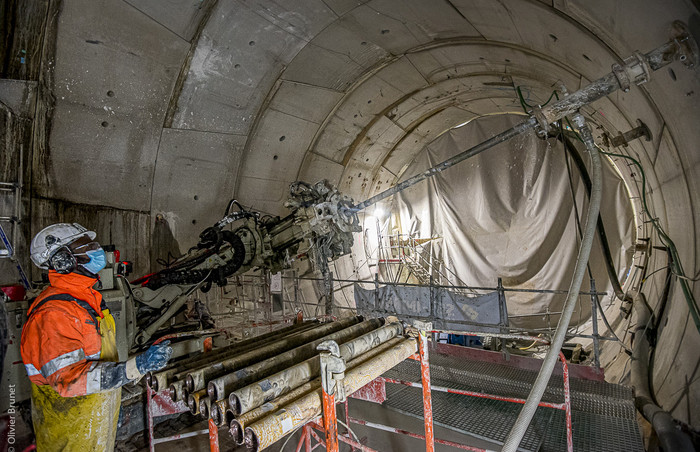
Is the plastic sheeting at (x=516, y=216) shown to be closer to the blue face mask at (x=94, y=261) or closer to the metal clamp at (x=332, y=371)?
the metal clamp at (x=332, y=371)

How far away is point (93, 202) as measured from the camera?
19.7 ft

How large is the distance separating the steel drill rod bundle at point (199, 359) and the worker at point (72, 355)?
0.25 feet

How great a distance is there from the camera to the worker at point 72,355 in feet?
7.59

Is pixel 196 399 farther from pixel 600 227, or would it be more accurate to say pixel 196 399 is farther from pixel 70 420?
pixel 600 227

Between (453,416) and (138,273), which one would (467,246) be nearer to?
(453,416)

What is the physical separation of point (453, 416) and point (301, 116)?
19.5 feet

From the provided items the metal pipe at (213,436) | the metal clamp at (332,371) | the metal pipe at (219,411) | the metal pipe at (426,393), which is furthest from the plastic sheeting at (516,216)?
the metal pipe at (219,411)

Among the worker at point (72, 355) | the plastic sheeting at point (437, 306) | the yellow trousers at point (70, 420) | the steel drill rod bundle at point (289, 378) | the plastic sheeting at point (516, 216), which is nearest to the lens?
the steel drill rod bundle at point (289, 378)

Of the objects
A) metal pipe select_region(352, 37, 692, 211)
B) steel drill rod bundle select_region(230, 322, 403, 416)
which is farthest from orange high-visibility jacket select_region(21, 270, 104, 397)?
metal pipe select_region(352, 37, 692, 211)

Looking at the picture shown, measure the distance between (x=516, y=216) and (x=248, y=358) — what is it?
9157 millimetres

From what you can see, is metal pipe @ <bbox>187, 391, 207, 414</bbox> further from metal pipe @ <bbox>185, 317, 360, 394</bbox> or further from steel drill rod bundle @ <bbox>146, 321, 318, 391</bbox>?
steel drill rod bundle @ <bbox>146, 321, 318, 391</bbox>

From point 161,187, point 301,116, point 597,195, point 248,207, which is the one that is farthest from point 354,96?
point 597,195

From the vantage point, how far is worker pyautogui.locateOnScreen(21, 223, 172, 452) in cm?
231

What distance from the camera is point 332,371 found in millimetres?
1997
